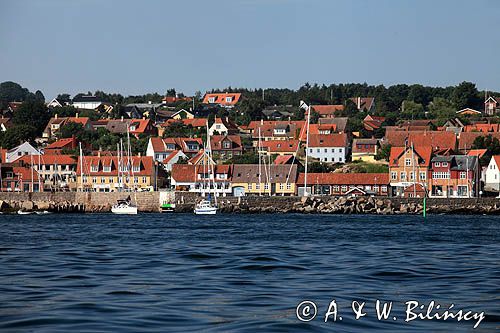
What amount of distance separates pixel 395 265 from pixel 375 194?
165ft

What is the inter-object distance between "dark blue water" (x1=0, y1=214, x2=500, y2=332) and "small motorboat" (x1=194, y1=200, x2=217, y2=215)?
26.1 meters

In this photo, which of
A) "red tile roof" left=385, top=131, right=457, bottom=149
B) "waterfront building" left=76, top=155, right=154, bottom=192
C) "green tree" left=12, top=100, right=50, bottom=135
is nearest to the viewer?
"waterfront building" left=76, top=155, right=154, bottom=192

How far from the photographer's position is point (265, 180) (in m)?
79.9

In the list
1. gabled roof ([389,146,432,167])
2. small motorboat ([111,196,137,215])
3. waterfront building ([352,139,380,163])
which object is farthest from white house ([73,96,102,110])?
gabled roof ([389,146,432,167])

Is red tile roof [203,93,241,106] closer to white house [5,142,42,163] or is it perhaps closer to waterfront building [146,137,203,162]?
waterfront building [146,137,203,162]

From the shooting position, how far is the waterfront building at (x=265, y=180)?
79.2m

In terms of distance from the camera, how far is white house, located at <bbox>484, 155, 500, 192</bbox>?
80.4 metres

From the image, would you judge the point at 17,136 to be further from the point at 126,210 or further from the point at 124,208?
the point at 126,210

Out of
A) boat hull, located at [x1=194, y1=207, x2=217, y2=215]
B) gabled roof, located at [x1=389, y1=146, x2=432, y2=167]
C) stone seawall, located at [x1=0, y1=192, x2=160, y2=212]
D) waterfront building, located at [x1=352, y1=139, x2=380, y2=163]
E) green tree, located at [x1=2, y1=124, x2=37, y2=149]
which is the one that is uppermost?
green tree, located at [x1=2, y1=124, x2=37, y2=149]

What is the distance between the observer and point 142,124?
116m

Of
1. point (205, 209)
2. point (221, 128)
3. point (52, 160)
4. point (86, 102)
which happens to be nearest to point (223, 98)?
point (86, 102)

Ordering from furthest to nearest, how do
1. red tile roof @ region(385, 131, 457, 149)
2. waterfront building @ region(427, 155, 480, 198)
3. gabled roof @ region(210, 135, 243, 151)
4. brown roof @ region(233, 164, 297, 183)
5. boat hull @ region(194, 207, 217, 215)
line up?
1. gabled roof @ region(210, 135, 243, 151)
2. red tile roof @ region(385, 131, 457, 149)
3. brown roof @ region(233, 164, 297, 183)
4. waterfront building @ region(427, 155, 480, 198)
5. boat hull @ region(194, 207, 217, 215)

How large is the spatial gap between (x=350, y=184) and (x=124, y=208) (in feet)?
61.7

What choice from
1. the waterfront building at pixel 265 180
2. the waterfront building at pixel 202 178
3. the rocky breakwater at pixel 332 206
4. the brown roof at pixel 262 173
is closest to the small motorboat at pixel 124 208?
the rocky breakwater at pixel 332 206
